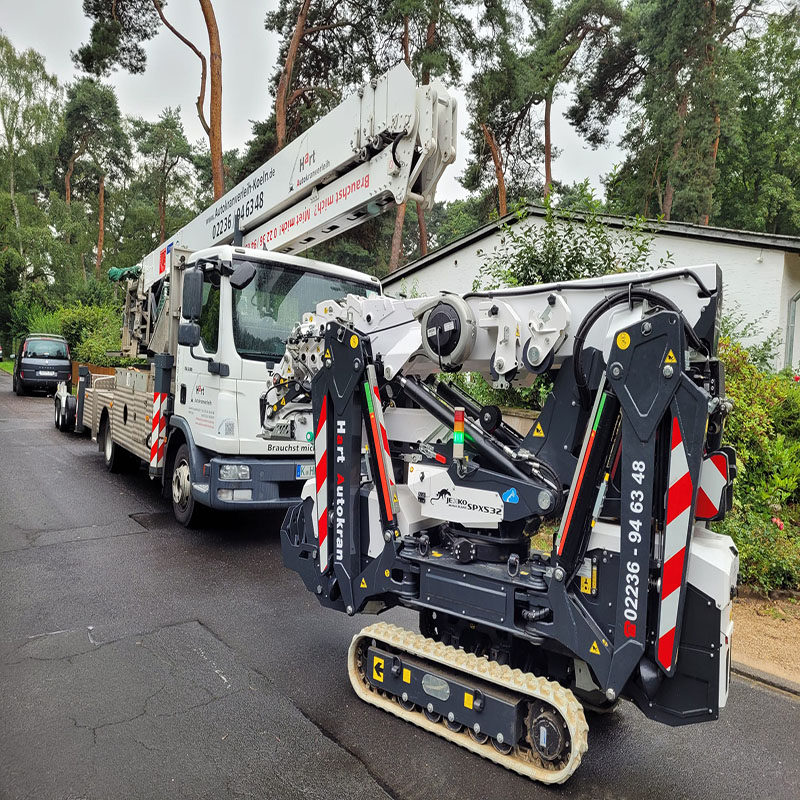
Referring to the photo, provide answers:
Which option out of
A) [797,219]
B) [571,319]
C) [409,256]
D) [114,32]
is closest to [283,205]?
[571,319]

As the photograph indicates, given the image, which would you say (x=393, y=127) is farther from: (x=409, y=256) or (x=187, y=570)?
(x=409, y=256)

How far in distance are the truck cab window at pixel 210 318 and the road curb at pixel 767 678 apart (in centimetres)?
493

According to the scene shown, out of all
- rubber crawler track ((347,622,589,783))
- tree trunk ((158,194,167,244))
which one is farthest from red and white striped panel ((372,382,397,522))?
tree trunk ((158,194,167,244))

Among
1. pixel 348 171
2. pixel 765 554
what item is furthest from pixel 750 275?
pixel 348 171

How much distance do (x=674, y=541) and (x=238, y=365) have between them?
4.47m

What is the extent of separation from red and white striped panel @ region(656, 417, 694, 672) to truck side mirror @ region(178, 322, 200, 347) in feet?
15.3

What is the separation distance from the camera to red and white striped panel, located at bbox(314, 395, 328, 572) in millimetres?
3840

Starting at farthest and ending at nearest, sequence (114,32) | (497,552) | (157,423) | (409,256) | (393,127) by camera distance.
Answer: (409,256) < (114,32) < (157,423) < (393,127) < (497,552)

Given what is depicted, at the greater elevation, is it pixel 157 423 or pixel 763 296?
pixel 763 296

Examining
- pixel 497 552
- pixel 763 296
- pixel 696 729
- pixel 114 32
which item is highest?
pixel 114 32

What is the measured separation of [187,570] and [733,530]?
4.74 m

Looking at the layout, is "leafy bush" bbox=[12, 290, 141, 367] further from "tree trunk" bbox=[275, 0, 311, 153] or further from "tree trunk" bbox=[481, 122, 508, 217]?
"tree trunk" bbox=[481, 122, 508, 217]

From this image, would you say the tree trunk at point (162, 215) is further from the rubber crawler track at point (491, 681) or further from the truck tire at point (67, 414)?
the rubber crawler track at point (491, 681)

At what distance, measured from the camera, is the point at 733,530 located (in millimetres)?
5562
